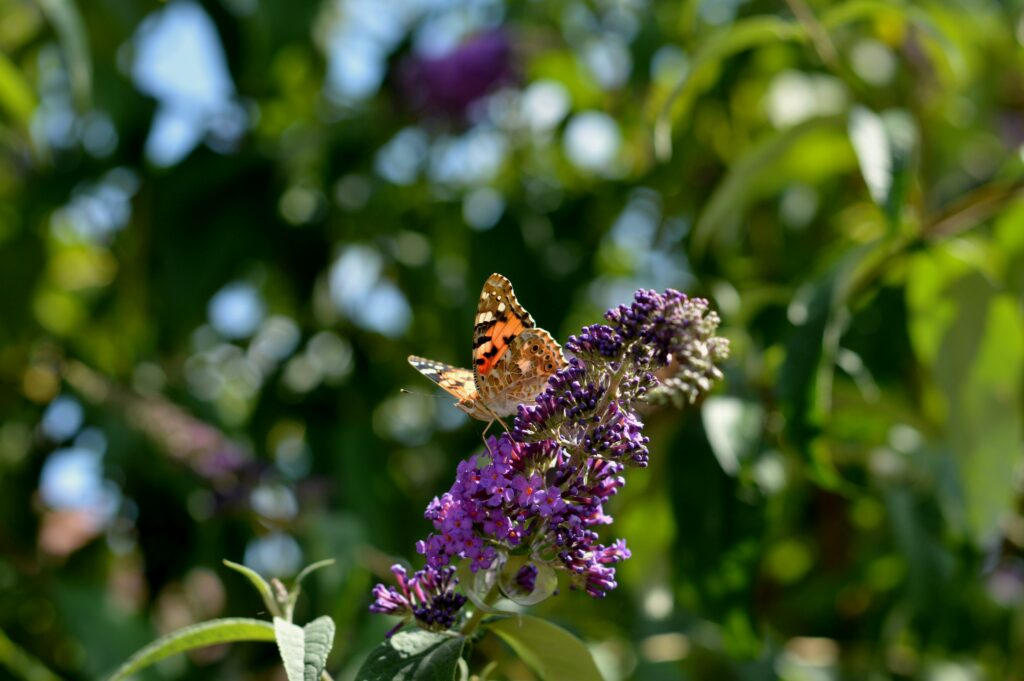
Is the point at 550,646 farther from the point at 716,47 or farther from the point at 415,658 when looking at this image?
the point at 716,47

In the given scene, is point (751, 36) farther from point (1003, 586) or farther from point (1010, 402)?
point (1003, 586)

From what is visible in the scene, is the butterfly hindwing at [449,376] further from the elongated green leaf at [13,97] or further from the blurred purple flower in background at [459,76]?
the blurred purple flower in background at [459,76]

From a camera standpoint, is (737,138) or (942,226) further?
(737,138)

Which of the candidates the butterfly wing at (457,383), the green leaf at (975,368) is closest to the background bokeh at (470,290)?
the green leaf at (975,368)

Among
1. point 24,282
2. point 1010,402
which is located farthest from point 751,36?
point 24,282

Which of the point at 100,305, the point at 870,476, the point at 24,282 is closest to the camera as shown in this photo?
the point at 870,476

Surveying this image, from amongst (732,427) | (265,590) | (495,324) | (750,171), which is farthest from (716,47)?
(265,590)

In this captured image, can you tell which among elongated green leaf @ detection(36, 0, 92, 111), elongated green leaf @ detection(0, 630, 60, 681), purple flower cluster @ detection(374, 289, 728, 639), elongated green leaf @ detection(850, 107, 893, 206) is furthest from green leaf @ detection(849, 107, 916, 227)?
elongated green leaf @ detection(0, 630, 60, 681)

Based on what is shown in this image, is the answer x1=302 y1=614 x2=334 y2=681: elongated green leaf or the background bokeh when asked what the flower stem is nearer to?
x1=302 y1=614 x2=334 y2=681: elongated green leaf

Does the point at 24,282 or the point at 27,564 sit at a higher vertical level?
the point at 24,282
